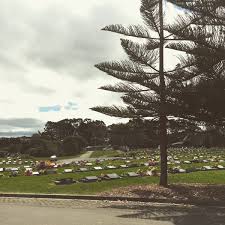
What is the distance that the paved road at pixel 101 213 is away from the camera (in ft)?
24.5

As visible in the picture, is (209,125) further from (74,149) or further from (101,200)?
(74,149)

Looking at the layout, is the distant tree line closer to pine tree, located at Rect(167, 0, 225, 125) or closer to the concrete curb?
pine tree, located at Rect(167, 0, 225, 125)

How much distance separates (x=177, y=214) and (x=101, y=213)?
140 centimetres

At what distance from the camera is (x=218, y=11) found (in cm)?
1170

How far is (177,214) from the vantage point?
835 centimetres

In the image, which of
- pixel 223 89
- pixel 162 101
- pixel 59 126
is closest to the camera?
pixel 223 89

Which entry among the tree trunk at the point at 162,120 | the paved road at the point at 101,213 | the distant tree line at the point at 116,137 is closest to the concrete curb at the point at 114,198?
the paved road at the point at 101,213

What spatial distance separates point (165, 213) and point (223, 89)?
435cm

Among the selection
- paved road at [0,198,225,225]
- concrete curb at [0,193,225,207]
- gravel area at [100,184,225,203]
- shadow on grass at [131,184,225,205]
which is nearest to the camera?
paved road at [0,198,225,225]

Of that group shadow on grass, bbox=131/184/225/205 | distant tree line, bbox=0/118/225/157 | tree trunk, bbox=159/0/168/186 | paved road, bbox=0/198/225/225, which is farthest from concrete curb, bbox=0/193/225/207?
distant tree line, bbox=0/118/225/157

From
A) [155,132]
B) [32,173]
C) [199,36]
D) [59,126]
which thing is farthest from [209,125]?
[59,126]

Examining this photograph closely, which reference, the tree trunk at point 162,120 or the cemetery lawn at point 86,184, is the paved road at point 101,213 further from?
the tree trunk at point 162,120

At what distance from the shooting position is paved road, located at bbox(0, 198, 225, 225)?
7473 millimetres

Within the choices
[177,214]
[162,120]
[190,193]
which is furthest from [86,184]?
[177,214]
